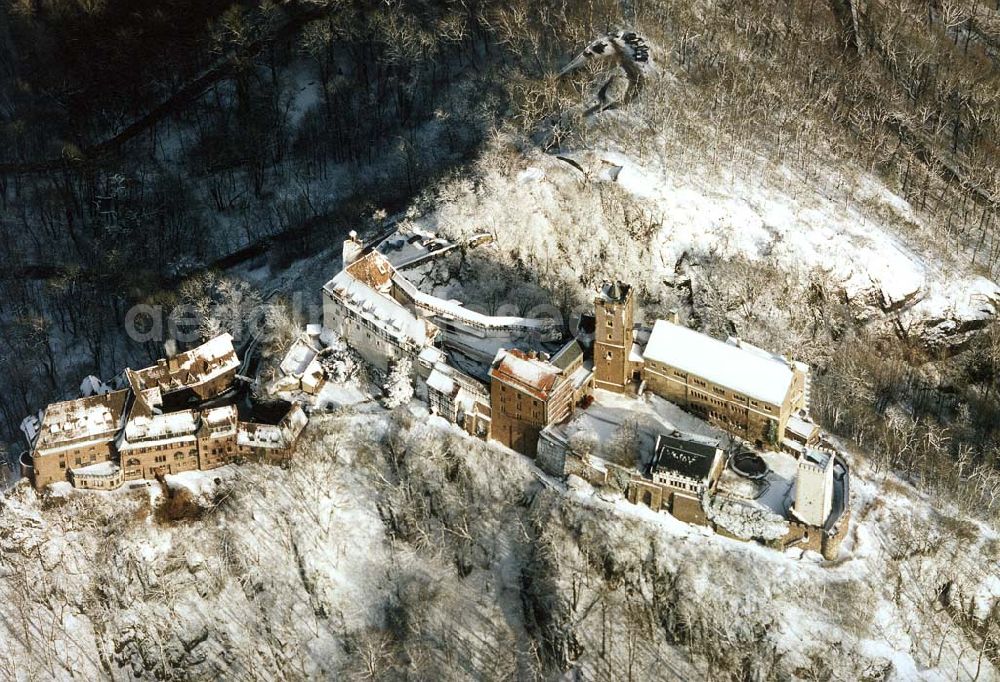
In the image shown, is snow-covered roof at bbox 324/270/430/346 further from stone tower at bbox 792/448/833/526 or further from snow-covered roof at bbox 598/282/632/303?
stone tower at bbox 792/448/833/526

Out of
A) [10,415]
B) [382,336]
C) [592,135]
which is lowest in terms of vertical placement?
[10,415]

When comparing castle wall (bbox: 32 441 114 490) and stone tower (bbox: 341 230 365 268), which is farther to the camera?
stone tower (bbox: 341 230 365 268)

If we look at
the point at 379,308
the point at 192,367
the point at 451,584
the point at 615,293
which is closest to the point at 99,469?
the point at 192,367

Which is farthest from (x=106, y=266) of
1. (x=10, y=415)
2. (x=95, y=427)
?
(x=95, y=427)

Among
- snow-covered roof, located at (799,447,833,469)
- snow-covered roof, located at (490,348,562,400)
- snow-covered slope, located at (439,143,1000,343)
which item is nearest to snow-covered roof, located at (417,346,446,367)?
snow-covered roof, located at (490,348,562,400)

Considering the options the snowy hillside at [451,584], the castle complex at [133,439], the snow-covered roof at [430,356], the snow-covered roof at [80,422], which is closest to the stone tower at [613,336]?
the snowy hillside at [451,584]

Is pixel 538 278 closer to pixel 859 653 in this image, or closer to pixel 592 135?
pixel 592 135

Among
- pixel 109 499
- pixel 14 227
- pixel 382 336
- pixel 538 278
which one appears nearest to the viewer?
pixel 109 499
